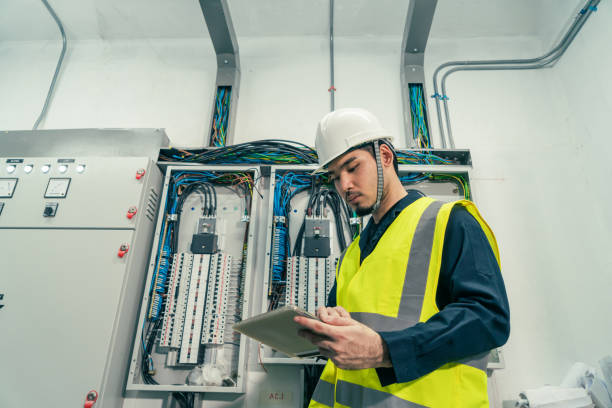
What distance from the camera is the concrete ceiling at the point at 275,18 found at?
2.15 metres

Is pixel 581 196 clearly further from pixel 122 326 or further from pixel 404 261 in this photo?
pixel 122 326

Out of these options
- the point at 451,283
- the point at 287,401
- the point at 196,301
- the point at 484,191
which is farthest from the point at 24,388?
the point at 484,191

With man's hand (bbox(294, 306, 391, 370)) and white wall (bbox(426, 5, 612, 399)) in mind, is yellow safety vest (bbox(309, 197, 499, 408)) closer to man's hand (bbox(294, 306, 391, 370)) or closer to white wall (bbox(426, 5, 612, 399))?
man's hand (bbox(294, 306, 391, 370))

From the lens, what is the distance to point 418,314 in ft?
2.36

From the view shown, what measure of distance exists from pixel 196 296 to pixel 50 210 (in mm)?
796

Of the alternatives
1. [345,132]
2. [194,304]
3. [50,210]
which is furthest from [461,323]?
[50,210]

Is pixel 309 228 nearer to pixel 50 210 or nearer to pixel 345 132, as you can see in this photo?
pixel 345 132

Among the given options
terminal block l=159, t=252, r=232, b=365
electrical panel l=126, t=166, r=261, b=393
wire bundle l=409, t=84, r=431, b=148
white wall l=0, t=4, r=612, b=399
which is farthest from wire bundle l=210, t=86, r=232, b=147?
wire bundle l=409, t=84, r=431, b=148

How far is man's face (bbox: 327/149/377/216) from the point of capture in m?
1.00

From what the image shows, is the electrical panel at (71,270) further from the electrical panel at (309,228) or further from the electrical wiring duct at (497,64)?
the electrical wiring duct at (497,64)

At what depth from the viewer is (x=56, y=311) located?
1384mm

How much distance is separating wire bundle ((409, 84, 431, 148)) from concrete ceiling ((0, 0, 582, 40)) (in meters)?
0.57

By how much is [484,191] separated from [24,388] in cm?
227

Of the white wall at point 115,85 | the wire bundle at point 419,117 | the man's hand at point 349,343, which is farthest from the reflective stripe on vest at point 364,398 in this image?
the white wall at point 115,85
